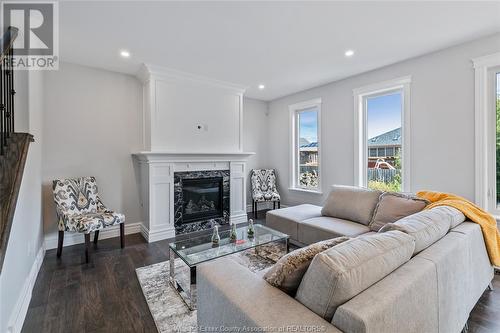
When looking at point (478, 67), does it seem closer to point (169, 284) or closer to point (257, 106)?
point (257, 106)

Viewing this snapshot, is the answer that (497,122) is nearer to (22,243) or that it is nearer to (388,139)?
(388,139)

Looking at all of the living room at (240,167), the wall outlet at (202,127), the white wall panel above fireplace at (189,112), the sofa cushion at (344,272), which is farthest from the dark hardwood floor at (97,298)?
the wall outlet at (202,127)

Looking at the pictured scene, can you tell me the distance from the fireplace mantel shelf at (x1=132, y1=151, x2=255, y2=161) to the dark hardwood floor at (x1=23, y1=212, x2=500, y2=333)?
1.39 meters

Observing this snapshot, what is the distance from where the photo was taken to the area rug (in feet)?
6.04

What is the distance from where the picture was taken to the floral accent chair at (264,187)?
16.6 feet

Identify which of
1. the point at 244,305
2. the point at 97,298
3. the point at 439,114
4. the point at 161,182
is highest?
the point at 439,114

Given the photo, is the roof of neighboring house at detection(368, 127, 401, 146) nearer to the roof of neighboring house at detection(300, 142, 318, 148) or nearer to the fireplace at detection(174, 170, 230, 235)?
the roof of neighboring house at detection(300, 142, 318, 148)

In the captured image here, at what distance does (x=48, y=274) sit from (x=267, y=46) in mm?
3678

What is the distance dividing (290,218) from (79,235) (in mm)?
3112

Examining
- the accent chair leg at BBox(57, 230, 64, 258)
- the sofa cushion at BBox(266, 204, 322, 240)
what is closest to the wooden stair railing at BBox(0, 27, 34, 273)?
the accent chair leg at BBox(57, 230, 64, 258)

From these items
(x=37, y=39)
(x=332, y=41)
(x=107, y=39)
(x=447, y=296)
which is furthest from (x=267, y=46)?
(x=447, y=296)

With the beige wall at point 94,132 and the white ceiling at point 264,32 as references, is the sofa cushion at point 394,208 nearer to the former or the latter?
the white ceiling at point 264,32

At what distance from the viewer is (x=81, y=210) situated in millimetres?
3279

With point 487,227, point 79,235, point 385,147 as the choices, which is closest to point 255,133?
point 385,147
